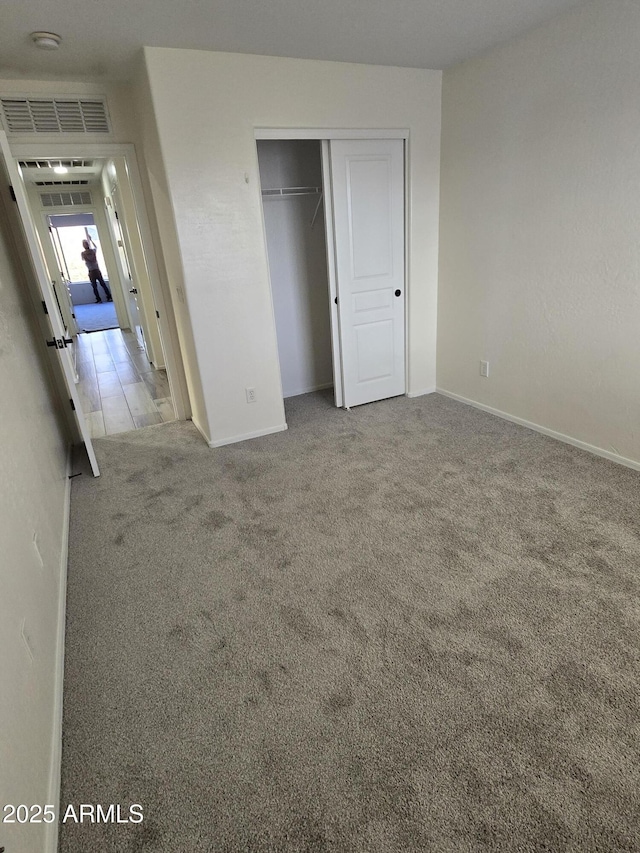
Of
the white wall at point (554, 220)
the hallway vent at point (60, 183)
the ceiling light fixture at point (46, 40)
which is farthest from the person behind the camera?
the hallway vent at point (60, 183)

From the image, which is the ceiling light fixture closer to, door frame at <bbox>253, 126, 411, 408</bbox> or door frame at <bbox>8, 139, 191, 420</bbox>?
door frame at <bbox>8, 139, 191, 420</bbox>

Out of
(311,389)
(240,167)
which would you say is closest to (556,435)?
(311,389)

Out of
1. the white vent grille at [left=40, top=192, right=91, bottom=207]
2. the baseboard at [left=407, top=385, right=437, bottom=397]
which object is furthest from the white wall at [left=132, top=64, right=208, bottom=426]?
the white vent grille at [left=40, top=192, right=91, bottom=207]

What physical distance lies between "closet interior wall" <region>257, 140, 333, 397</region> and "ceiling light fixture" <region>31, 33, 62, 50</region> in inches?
68.5

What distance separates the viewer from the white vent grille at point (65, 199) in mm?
8719

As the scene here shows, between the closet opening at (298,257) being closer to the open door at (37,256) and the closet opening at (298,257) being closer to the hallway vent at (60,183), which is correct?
the open door at (37,256)

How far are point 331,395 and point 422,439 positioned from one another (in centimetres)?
139

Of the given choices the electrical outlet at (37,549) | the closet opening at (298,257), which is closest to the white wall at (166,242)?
the closet opening at (298,257)

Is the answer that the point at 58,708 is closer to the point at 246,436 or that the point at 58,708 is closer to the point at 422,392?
the point at 246,436

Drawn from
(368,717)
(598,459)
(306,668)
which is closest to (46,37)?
(306,668)

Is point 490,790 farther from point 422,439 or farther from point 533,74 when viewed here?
point 533,74

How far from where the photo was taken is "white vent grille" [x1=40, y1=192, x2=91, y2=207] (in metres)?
8.72

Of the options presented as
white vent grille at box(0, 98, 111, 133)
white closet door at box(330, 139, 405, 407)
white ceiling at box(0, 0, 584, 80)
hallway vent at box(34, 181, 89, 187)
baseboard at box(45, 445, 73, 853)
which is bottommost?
baseboard at box(45, 445, 73, 853)

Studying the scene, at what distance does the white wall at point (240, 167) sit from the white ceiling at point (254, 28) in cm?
16
